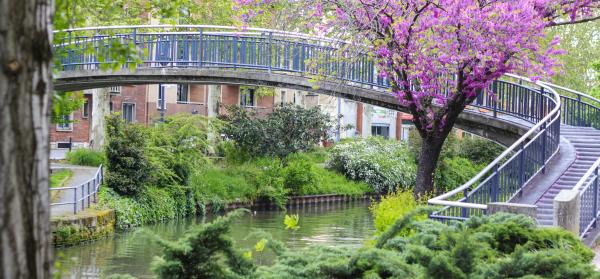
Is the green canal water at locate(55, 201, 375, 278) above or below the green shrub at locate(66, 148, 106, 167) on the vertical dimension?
below

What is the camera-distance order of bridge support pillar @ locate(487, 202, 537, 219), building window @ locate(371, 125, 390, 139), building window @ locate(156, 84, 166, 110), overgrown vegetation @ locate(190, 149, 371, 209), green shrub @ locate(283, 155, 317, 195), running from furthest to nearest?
1. building window @ locate(371, 125, 390, 139)
2. building window @ locate(156, 84, 166, 110)
3. green shrub @ locate(283, 155, 317, 195)
4. overgrown vegetation @ locate(190, 149, 371, 209)
5. bridge support pillar @ locate(487, 202, 537, 219)

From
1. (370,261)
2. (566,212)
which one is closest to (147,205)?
(566,212)

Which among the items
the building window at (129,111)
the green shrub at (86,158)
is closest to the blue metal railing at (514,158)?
the green shrub at (86,158)

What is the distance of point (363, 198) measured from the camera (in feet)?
132

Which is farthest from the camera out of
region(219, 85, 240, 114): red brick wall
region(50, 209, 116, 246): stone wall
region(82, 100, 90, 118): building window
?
region(219, 85, 240, 114): red brick wall

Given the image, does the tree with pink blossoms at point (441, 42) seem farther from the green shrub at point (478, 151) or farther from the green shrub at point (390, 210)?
the green shrub at point (478, 151)

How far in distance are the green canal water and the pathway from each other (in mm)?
1142

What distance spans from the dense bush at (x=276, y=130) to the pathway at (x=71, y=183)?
19.9 ft

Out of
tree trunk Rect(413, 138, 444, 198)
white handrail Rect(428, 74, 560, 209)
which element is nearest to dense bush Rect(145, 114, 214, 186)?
tree trunk Rect(413, 138, 444, 198)

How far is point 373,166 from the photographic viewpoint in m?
41.6

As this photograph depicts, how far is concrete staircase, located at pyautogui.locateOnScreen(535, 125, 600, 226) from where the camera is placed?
53.3ft

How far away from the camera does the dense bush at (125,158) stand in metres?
27.1

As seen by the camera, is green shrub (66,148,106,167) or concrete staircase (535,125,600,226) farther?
green shrub (66,148,106,167)

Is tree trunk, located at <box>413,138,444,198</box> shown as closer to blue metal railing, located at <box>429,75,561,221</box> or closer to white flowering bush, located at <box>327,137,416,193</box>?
blue metal railing, located at <box>429,75,561,221</box>
